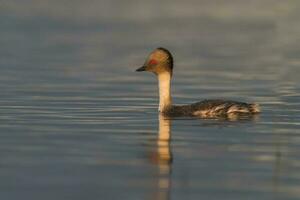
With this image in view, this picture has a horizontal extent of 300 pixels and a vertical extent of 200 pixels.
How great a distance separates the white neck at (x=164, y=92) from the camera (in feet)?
65.9

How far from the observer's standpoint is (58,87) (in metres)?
24.7

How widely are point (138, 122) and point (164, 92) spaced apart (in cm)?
193

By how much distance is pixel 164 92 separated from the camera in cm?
2036

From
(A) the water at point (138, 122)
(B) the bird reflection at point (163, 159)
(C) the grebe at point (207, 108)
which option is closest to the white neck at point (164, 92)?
(C) the grebe at point (207, 108)

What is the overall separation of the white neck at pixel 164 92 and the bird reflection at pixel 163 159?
142 cm

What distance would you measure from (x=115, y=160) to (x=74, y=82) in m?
12.2

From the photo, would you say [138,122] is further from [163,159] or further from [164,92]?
[163,159]

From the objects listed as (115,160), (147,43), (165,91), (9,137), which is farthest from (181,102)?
(147,43)

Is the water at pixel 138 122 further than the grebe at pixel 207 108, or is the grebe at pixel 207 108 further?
the grebe at pixel 207 108

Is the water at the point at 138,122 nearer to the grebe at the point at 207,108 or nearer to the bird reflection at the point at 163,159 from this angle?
the bird reflection at the point at 163,159

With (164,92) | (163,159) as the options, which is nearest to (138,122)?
(164,92)

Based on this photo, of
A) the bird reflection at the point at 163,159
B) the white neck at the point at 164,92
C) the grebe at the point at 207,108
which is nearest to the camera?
the bird reflection at the point at 163,159

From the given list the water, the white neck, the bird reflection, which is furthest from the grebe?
the bird reflection

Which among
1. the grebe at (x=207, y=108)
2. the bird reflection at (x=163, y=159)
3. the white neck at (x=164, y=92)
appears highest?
the white neck at (x=164, y=92)
